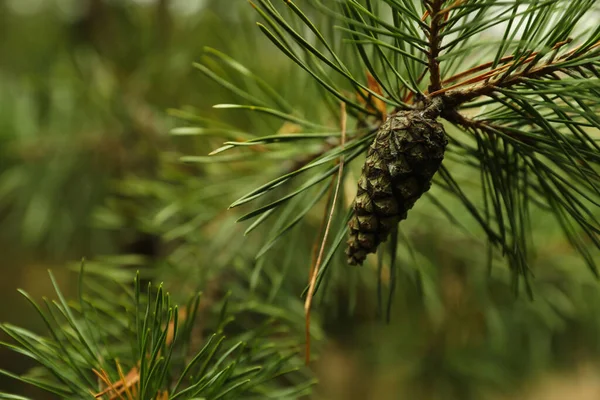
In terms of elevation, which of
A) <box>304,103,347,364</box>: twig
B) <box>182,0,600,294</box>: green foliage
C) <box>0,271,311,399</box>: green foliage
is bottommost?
<box>0,271,311,399</box>: green foliage

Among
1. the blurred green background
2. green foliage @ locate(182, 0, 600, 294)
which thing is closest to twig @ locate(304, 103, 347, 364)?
green foliage @ locate(182, 0, 600, 294)

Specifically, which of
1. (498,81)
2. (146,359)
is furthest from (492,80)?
(146,359)

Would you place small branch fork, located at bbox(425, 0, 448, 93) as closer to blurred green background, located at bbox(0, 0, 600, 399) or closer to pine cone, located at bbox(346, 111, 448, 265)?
pine cone, located at bbox(346, 111, 448, 265)

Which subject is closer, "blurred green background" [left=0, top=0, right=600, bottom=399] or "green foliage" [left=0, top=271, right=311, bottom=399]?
"green foliage" [left=0, top=271, right=311, bottom=399]

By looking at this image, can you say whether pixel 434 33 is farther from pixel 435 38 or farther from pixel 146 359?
pixel 146 359

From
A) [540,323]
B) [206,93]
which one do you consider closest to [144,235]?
[206,93]

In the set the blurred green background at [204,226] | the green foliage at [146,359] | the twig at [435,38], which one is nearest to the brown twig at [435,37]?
the twig at [435,38]
